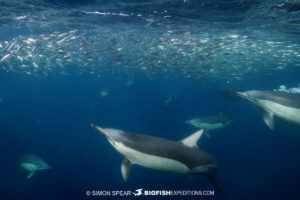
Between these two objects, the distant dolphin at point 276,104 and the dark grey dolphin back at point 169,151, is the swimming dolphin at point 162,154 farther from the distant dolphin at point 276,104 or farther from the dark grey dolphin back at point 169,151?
the distant dolphin at point 276,104

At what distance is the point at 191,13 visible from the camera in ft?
46.6

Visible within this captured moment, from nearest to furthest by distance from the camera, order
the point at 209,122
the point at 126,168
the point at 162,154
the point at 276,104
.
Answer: the point at 162,154 → the point at 126,168 → the point at 276,104 → the point at 209,122

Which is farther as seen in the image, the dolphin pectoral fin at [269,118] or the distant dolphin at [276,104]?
the dolphin pectoral fin at [269,118]

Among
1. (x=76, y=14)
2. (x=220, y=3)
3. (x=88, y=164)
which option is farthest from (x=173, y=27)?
(x=88, y=164)

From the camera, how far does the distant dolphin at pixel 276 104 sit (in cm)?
531

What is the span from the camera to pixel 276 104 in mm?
5438

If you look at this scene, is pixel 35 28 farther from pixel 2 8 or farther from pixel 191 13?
pixel 191 13

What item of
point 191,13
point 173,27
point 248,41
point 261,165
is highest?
point 191,13

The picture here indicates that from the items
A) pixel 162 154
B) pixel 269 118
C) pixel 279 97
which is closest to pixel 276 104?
pixel 279 97

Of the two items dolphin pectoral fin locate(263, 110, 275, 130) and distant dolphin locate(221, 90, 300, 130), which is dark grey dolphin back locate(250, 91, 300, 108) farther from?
dolphin pectoral fin locate(263, 110, 275, 130)

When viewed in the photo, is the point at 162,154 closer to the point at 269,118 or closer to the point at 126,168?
the point at 126,168

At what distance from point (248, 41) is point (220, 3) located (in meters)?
10.2

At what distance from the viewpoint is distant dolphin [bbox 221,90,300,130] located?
5309mm

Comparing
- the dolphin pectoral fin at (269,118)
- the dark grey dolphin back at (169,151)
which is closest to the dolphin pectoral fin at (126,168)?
the dark grey dolphin back at (169,151)
